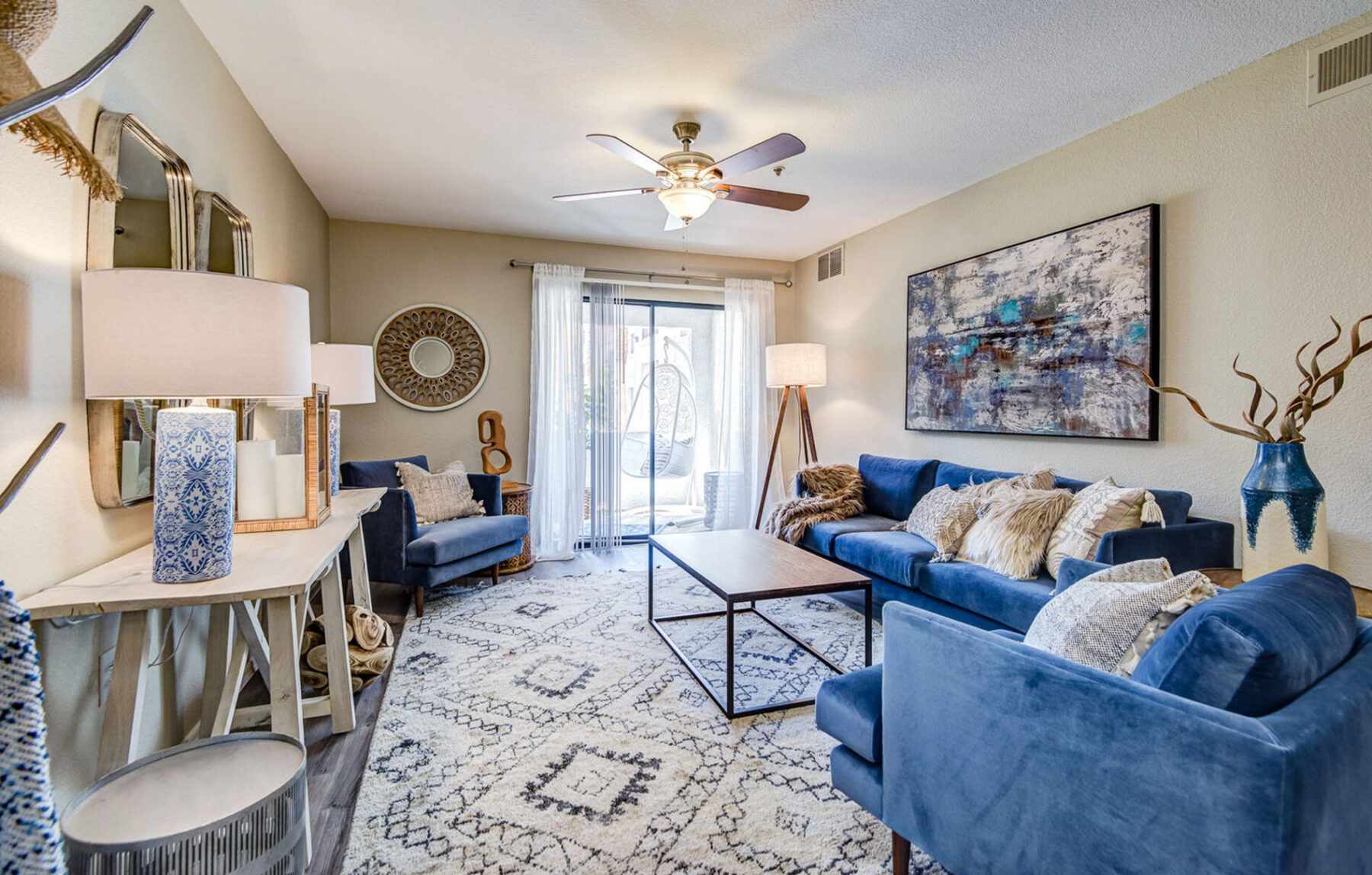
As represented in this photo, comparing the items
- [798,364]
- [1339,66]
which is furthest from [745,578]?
[1339,66]

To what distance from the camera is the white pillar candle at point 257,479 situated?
2.11 metres

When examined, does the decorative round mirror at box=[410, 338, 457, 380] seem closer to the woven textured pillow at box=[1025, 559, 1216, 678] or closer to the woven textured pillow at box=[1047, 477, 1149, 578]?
the woven textured pillow at box=[1047, 477, 1149, 578]

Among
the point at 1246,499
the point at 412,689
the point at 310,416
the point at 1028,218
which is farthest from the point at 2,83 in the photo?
the point at 1028,218

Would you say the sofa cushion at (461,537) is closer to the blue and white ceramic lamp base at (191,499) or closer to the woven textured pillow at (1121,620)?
the blue and white ceramic lamp base at (191,499)

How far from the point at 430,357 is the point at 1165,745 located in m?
4.88

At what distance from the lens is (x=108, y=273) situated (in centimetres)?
145

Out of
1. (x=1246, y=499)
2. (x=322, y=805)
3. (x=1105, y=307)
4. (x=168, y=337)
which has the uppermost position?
(x=1105, y=307)

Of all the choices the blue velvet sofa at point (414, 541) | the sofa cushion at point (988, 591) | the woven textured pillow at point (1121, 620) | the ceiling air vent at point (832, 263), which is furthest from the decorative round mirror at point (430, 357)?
the woven textured pillow at point (1121, 620)

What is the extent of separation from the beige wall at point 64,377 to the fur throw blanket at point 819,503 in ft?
10.1

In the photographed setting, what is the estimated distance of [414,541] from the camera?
3568 millimetres

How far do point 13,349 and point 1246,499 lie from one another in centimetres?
330

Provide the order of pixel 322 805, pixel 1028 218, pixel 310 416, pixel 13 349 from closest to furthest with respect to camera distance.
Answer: pixel 13 349
pixel 322 805
pixel 310 416
pixel 1028 218

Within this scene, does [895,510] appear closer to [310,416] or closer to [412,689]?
[412,689]

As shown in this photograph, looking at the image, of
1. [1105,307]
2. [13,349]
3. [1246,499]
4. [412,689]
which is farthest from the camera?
[1105,307]
